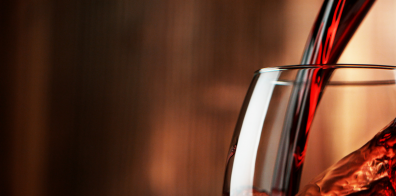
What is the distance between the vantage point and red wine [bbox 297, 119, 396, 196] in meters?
0.12

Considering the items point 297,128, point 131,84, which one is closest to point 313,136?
Result: point 297,128

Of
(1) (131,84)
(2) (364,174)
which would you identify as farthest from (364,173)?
(1) (131,84)

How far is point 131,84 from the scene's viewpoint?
0.25 meters

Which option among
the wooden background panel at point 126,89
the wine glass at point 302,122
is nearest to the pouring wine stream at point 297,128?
the wine glass at point 302,122

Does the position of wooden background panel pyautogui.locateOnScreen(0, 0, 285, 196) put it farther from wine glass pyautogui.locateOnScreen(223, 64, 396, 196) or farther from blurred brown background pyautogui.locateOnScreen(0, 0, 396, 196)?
wine glass pyautogui.locateOnScreen(223, 64, 396, 196)

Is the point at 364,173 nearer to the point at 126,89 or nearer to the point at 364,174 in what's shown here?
the point at 364,174

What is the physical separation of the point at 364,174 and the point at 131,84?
0.17m

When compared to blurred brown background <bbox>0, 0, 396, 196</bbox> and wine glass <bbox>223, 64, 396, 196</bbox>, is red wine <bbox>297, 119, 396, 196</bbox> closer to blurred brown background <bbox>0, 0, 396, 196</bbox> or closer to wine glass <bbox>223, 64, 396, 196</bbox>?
wine glass <bbox>223, 64, 396, 196</bbox>

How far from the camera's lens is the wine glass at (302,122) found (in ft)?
0.38

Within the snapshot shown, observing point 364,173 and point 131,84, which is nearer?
point 364,173

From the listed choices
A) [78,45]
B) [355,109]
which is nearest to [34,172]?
[78,45]

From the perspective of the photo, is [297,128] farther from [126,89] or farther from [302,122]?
[126,89]

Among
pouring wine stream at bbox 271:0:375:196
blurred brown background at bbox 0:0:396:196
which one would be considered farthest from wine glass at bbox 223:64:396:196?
blurred brown background at bbox 0:0:396:196

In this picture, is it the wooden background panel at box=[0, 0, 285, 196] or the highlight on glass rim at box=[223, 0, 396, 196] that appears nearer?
the highlight on glass rim at box=[223, 0, 396, 196]
